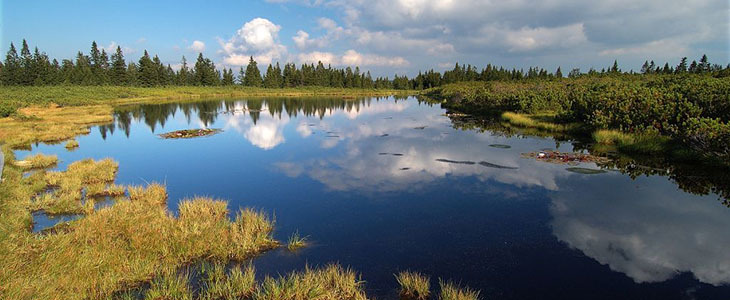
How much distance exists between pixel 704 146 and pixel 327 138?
94.4ft

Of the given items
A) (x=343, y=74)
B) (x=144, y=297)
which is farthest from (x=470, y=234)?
(x=343, y=74)

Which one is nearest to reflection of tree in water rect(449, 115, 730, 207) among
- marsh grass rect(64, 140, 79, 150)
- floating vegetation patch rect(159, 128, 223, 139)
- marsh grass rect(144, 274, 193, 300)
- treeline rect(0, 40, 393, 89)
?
marsh grass rect(144, 274, 193, 300)

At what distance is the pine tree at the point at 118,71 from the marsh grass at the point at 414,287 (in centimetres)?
14270

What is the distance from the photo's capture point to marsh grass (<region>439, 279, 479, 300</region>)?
8.96 m

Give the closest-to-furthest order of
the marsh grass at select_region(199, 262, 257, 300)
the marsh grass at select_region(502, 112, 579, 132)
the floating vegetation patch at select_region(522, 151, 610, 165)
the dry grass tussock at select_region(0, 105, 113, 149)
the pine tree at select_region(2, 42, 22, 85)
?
the marsh grass at select_region(199, 262, 257, 300) → the floating vegetation patch at select_region(522, 151, 610, 165) → the dry grass tussock at select_region(0, 105, 113, 149) → the marsh grass at select_region(502, 112, 579, 132) → the pine tree at select_region(2, 42, 22, 85)

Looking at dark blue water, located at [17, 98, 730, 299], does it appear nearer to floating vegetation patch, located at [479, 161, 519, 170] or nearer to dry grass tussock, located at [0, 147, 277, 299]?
floating vegetation patch, located at [479, 161, 519, 170]

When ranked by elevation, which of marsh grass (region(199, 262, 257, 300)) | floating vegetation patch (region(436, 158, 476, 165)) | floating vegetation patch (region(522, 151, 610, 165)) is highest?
floating vegetation patch (region(522, 151, 610, 165))

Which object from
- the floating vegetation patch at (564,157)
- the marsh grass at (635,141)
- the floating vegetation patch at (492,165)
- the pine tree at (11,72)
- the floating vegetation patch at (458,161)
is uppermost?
the pine tree at (11,72)

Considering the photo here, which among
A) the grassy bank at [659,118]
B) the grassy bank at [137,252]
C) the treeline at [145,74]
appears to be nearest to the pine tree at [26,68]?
the treeline at [145,74]

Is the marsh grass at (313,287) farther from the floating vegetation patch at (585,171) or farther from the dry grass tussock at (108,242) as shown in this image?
the floating vegetation patch at (585,171)

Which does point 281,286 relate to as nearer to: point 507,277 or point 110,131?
point 507,277

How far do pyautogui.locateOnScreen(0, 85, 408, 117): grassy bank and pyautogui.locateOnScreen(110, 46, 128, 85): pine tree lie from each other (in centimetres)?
1506

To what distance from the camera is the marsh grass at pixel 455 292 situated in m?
8.96

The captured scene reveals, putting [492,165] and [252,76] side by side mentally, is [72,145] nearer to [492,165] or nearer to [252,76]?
[492,165]
